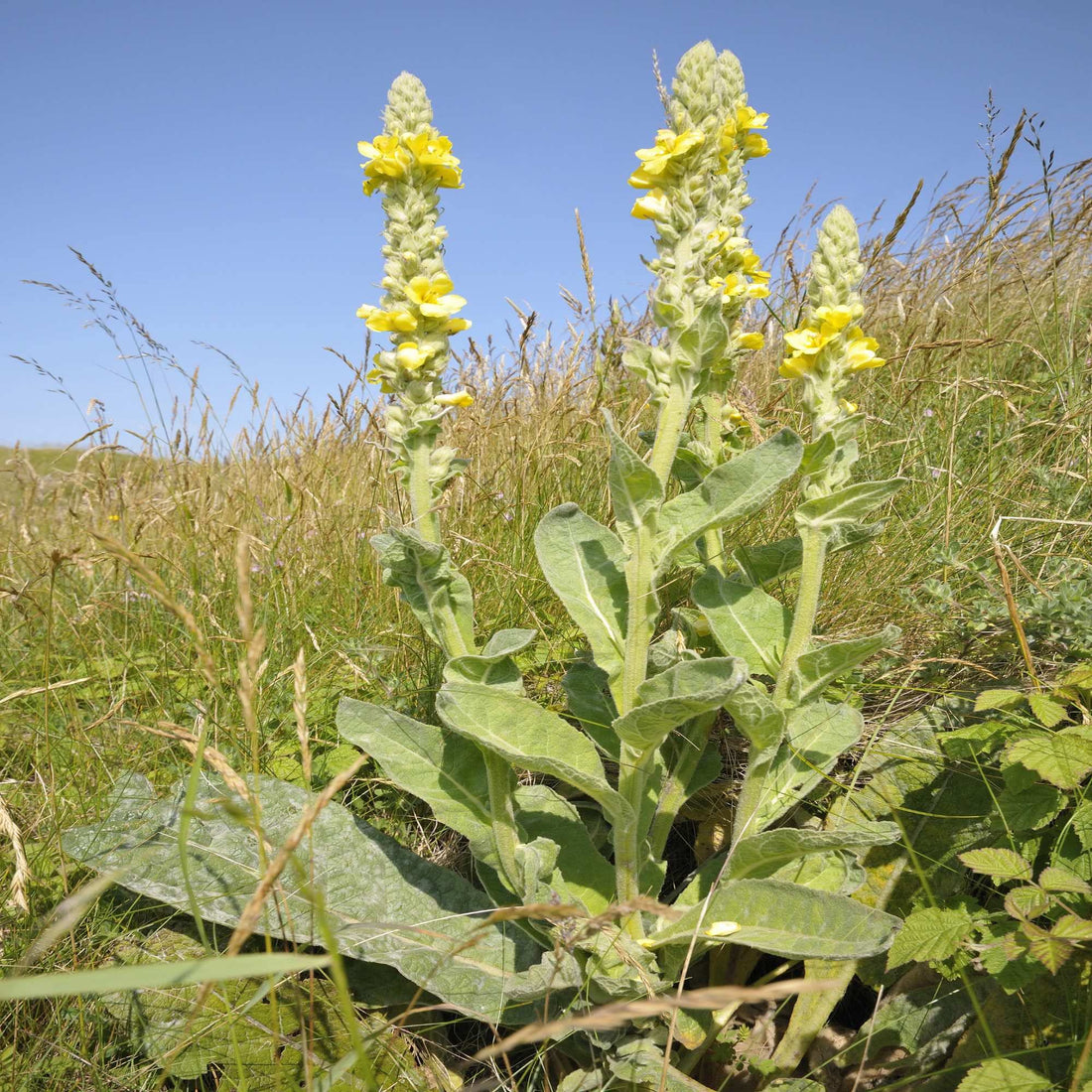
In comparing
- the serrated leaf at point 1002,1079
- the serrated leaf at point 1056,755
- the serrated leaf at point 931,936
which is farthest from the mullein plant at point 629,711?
the serrated leaf at point 1056,755

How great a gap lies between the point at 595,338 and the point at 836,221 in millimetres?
1961

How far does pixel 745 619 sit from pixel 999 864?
735 mm

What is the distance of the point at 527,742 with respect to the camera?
175cm

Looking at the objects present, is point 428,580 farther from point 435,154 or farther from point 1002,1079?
point 1002,1079

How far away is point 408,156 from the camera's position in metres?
1.77

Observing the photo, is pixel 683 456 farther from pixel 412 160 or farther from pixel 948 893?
pixel 948 893

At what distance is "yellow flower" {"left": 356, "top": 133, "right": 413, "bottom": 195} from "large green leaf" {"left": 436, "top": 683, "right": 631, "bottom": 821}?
3.70 feet

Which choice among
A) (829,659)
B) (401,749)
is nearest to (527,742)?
(401,749)

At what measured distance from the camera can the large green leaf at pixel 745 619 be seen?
1996mm

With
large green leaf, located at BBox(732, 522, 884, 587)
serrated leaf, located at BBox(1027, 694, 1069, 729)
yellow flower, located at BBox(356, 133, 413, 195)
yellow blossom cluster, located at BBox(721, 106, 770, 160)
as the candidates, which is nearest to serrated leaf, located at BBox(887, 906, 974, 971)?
serrated leaf, located at BBox(1027, 694, 1069, 729)

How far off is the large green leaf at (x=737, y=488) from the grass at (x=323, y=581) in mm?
835

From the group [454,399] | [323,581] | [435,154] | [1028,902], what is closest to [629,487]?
[454,399]

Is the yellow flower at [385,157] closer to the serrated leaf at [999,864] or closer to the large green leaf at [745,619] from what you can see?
the large green leaf at [745,619]

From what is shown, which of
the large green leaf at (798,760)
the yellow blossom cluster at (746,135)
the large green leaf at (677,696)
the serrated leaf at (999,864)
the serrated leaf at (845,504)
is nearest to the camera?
the large green leaf at (677,696)
